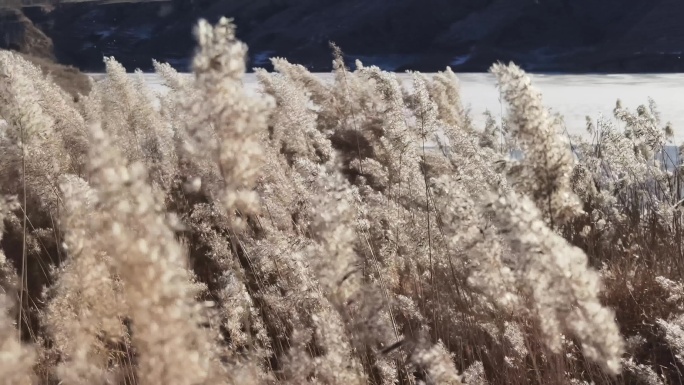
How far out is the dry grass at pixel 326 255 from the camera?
1.04m

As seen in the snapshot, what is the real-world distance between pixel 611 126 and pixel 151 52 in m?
29.8

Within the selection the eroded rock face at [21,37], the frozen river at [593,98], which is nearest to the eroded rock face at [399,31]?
the eroded rock face at [21,37]

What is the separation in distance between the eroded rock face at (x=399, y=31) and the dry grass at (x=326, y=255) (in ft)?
63.5

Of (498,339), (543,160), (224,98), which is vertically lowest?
(498,339)

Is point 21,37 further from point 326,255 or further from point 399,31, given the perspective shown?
point 326,255

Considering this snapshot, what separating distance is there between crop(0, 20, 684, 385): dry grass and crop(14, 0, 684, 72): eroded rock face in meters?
19.3

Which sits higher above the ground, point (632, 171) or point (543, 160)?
point (543, 160)

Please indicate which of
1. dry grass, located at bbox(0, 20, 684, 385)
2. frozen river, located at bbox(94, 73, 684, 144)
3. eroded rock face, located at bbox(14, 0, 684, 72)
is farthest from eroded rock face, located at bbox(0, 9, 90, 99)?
dry grass, located at bbox(0, 20, 684, 385)

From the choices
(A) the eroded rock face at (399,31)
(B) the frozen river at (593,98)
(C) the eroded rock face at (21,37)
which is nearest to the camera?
(B) the frozen river at (593,98)

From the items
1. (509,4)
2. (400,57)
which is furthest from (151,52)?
(509,4)

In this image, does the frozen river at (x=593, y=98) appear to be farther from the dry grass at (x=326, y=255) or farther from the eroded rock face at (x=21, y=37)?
the eroded rock face at (x=21, y=37)

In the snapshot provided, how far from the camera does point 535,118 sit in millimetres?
1564

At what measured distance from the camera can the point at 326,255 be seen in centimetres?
121

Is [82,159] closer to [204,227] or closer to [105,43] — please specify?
[204,227]
